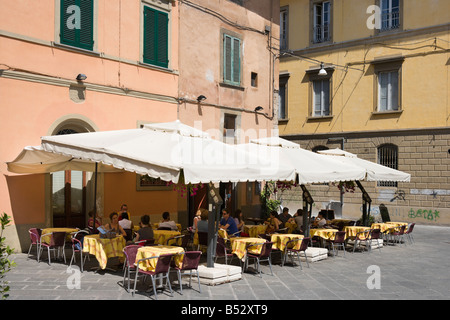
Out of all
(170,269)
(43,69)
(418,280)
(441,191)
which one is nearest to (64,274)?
(170,269)

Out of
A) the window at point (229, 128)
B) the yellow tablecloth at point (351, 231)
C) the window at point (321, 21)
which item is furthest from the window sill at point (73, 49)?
the window at point (321, 21)

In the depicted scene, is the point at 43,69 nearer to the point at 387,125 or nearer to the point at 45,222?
the point at 45,222

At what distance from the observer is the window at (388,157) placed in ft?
71.6

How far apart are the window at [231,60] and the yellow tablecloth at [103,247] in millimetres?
9125

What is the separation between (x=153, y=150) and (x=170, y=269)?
1.91 metres

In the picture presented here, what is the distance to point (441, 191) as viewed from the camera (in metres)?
20.4

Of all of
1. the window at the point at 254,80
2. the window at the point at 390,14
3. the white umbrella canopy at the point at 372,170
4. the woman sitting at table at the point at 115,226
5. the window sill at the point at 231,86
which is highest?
the window at the point at 390,14

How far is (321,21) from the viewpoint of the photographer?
79.8 feet

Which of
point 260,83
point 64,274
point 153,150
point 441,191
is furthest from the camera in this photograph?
point 441,191

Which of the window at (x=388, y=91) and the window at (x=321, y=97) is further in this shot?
the window at (x=321, y=97)

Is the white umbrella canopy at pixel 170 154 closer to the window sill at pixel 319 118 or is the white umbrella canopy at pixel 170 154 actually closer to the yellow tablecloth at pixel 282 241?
the yellow tablecloth at pixel 282 241

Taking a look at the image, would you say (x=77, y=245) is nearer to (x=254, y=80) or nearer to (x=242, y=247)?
(x=242, y=247)

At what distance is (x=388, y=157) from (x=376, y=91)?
9.85ft

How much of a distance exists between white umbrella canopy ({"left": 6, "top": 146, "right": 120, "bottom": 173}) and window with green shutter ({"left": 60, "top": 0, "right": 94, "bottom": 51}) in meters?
3.04
